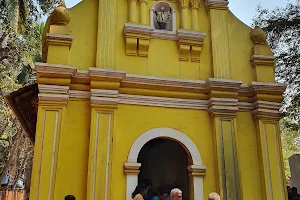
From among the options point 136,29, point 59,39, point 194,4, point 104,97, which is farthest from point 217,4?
point 59,39

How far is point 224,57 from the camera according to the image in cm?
753

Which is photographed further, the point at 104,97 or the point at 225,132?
the point at 225,132

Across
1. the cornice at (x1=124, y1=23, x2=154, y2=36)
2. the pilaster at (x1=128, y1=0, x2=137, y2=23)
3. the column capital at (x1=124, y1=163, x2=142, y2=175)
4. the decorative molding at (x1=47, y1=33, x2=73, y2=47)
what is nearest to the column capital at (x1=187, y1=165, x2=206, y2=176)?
the column capital at (x1=124, y1=163, x2=142, y2=175)

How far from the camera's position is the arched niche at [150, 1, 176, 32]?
25.2ft

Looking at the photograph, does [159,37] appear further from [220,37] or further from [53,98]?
[53,98]

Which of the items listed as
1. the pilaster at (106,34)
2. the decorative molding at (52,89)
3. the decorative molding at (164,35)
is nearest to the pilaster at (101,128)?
the pilaster at (106,34)

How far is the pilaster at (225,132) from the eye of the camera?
653 cm

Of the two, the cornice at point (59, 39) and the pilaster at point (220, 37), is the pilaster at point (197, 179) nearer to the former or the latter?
the pilaster at point (220, 37)

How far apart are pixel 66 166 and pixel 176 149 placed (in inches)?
139

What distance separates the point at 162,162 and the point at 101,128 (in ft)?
10.6

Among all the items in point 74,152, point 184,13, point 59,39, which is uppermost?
point 184,13

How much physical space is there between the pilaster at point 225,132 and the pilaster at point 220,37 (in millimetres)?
435

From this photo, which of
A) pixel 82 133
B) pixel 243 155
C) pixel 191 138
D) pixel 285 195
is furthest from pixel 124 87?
pixel 285 195

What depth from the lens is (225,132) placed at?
22.4 ft
